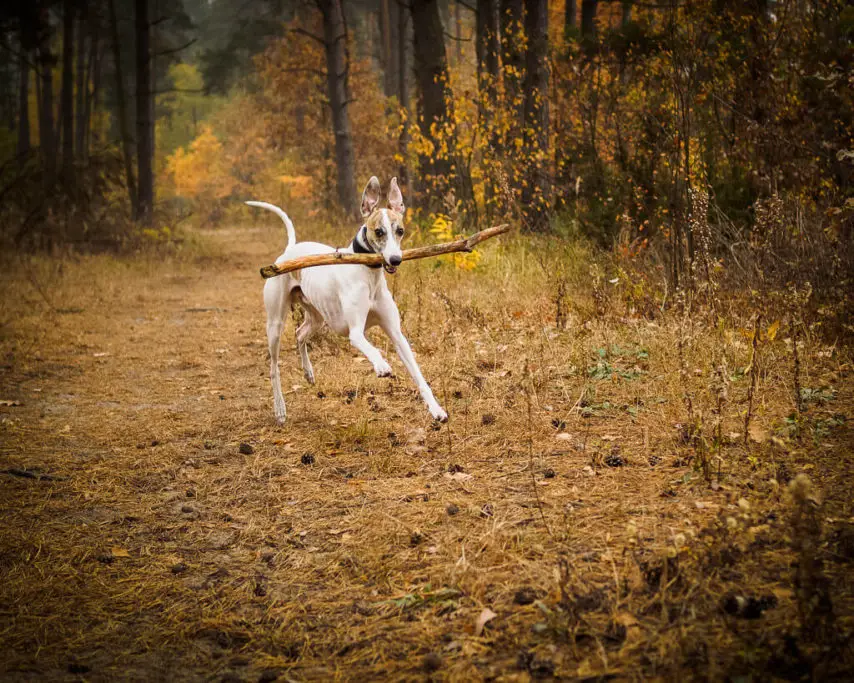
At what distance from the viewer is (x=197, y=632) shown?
251 centimetres

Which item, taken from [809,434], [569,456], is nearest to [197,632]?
[569,456]

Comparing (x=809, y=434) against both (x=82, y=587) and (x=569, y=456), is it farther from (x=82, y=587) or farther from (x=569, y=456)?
(x=82, y=587)

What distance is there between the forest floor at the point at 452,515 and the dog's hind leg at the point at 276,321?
0.17 meters

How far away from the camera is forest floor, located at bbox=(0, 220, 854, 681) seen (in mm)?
2201

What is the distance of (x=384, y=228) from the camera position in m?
4.40

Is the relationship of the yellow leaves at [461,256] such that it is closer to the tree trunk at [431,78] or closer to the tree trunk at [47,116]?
the tree trunk at [431,78]

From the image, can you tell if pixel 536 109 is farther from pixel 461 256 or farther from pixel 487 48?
pixel 487 48

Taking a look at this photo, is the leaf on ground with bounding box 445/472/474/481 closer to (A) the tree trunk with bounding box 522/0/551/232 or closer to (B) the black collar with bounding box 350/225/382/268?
(B) the black collar with bounding box 350/225/382/268

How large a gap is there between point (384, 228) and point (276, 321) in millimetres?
1445

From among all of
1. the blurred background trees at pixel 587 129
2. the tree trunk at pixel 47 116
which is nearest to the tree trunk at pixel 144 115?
the blurred background trees at pixel 587 129

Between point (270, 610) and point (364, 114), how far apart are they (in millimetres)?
22491

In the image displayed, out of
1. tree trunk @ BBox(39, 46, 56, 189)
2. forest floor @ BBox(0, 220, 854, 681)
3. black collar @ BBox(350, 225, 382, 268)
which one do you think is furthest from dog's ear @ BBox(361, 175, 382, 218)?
tree trunk @ BBox(39, 46, 56, 189)

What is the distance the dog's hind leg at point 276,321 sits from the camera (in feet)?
16.9

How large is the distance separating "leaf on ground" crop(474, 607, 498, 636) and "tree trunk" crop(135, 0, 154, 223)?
16627mm
